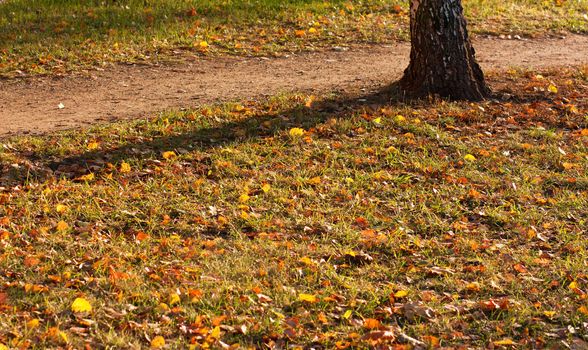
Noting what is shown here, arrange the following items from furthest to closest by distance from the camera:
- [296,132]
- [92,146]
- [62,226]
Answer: [296,132]
[92,146]
[62,226]

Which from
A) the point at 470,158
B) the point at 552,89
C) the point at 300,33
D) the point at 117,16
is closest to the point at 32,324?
the point at 470,158

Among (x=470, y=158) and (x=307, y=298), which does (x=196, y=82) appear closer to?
(x=470, y=158)

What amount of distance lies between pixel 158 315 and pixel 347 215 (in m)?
1.79

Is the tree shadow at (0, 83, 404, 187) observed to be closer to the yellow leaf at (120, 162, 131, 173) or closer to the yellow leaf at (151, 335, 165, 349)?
the yellow leaf at (120, 162, 131, 173)

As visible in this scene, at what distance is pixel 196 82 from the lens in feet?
29.3

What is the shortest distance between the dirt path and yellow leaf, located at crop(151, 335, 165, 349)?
353 cm

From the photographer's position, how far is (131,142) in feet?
23.3

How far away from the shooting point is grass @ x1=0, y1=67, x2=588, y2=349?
462 cm

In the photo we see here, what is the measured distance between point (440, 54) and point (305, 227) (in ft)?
A: 10.0

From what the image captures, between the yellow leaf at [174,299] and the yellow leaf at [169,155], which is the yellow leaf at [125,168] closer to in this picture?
the yellow leaf at [169,155]

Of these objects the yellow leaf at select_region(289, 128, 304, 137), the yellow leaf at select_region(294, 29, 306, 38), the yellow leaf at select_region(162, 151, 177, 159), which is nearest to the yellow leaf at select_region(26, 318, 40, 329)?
the yellow leaf at select_region(162, 151, 177, 159)

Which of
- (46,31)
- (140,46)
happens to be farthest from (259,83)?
(46,31)

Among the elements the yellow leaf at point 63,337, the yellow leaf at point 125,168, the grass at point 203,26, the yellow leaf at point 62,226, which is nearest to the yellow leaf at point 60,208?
the yellow leaf at point 62,226

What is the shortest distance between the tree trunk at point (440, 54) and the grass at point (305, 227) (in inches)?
9.1
